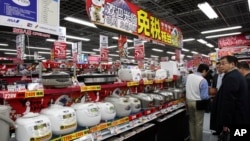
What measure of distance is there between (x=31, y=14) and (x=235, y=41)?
43.2 ft

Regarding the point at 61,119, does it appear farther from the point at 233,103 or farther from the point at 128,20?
the point at 233,103

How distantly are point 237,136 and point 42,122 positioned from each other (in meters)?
2.82

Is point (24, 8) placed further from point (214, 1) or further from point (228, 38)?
point (228, 38)

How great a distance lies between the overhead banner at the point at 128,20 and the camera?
299 cm

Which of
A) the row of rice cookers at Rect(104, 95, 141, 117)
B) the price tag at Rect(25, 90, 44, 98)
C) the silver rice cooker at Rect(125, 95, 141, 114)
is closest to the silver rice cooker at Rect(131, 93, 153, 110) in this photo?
the silver rice cooker at Rect(125, 95, 141, 114)

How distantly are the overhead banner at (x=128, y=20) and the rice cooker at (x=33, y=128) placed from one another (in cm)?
159

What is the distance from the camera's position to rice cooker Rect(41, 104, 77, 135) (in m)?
1.84

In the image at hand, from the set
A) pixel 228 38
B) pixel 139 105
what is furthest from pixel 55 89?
pixel 228 38

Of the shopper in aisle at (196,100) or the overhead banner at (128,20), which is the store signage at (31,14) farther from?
the shopper in aisle at (196,100)

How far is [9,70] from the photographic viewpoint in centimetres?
656

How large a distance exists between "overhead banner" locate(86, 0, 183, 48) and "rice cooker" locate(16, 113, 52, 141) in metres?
1.59

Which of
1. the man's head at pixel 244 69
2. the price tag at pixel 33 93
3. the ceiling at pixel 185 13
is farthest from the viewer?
the ceiling at pixel 185 13

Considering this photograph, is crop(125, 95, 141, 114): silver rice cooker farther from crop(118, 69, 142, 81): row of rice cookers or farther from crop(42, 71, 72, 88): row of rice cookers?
crop(42, 71, 72, 88): row of rice cookers

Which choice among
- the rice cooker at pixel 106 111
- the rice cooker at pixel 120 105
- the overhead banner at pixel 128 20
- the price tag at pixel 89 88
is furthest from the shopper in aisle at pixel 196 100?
the price tag at pixel 89 88
